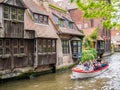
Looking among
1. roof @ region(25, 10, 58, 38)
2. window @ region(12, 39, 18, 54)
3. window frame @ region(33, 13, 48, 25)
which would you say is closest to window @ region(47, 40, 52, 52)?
roof @ region(25, 10, 58, 38)

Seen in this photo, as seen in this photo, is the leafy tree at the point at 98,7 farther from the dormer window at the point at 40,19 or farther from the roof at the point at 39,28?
the dormer window at the point at 40,19

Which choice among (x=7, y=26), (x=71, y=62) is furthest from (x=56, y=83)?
(x=71, y=62)

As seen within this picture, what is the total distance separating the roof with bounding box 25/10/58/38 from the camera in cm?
2271

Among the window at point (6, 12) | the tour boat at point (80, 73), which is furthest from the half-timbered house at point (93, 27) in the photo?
the window at point (6, 12)

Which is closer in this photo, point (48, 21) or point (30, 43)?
point (30, 43)

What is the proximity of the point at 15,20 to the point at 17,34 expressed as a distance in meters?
1.29

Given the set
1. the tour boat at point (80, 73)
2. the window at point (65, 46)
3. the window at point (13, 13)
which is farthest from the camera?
the window at point (65, 46)

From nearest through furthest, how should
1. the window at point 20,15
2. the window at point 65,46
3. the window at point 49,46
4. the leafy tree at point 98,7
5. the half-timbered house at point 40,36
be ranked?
the leafy tree at point 98,7, the window at point 20,15, the half-timbered house at point 40,36, the window at point 49,46, the window at point 65,46

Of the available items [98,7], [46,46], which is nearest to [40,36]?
[46,46]

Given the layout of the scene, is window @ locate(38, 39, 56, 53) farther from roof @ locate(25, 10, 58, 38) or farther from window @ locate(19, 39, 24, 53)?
window @ locate(19, 39, 24, 53)

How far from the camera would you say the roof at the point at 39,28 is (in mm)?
22709

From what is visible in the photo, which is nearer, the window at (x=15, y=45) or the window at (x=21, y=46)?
the window at (x=15, y=45)

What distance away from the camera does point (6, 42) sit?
19719 mm

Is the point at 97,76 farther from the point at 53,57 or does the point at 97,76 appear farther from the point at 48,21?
the point at 48,21
